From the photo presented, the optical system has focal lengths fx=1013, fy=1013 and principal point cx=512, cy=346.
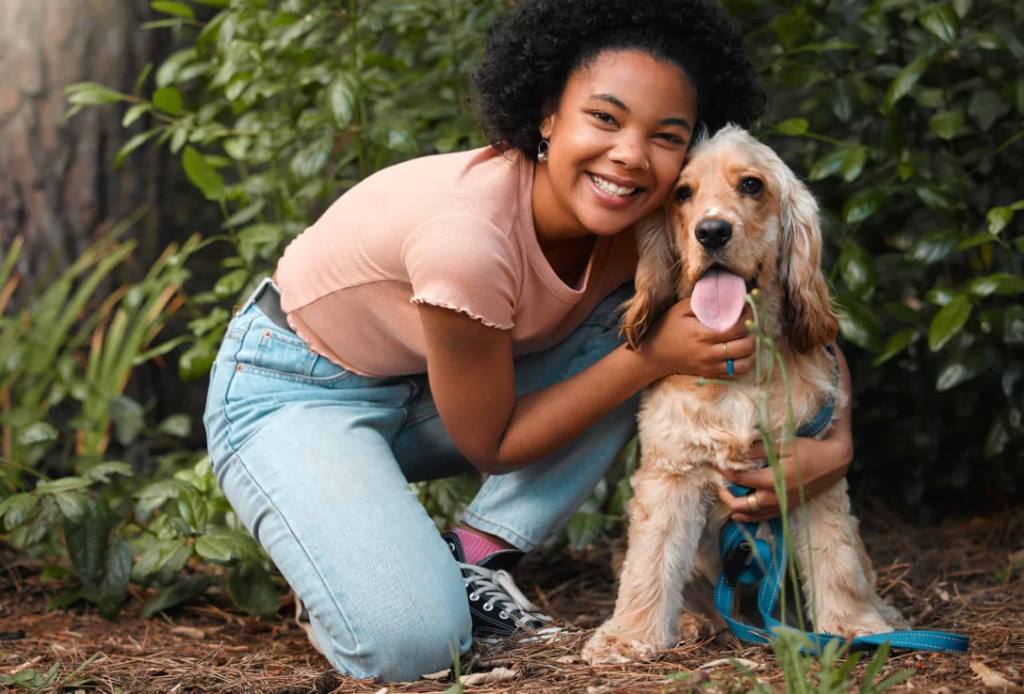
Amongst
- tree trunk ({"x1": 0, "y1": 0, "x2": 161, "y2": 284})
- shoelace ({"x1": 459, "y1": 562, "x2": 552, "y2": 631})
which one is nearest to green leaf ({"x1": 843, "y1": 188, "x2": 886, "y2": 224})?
shoelace ({"x1": 459, "y1": 562, "x2": 552, "y2": 631})

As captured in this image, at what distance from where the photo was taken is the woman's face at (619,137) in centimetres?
234

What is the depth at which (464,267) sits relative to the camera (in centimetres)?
232

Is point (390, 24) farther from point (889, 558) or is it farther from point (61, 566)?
point (889, 558)

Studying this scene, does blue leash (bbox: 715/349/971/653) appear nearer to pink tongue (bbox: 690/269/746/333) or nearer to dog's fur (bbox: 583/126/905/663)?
dog's fur (bbox: 583/126/905/663)

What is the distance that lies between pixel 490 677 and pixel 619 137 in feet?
4.20

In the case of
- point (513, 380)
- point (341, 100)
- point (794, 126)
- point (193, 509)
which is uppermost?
point (341, 100)

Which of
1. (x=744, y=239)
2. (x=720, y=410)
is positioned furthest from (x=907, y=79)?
(x=720, y=410)

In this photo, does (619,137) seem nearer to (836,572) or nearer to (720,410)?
(720,410)

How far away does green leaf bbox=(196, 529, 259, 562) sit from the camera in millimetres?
2771

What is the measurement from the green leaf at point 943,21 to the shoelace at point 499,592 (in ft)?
6.16

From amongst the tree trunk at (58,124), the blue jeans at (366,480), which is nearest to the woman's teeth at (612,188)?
the blue jeans at (366,480)

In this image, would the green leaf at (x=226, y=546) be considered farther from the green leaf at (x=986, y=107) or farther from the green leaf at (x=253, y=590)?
the green leaf at (x=986, y=107)

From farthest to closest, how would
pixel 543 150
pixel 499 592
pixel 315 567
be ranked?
pixel 499 592, pixel 543 150, pixel 315 567

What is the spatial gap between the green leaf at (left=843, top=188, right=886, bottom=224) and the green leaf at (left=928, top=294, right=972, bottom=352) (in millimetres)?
344
